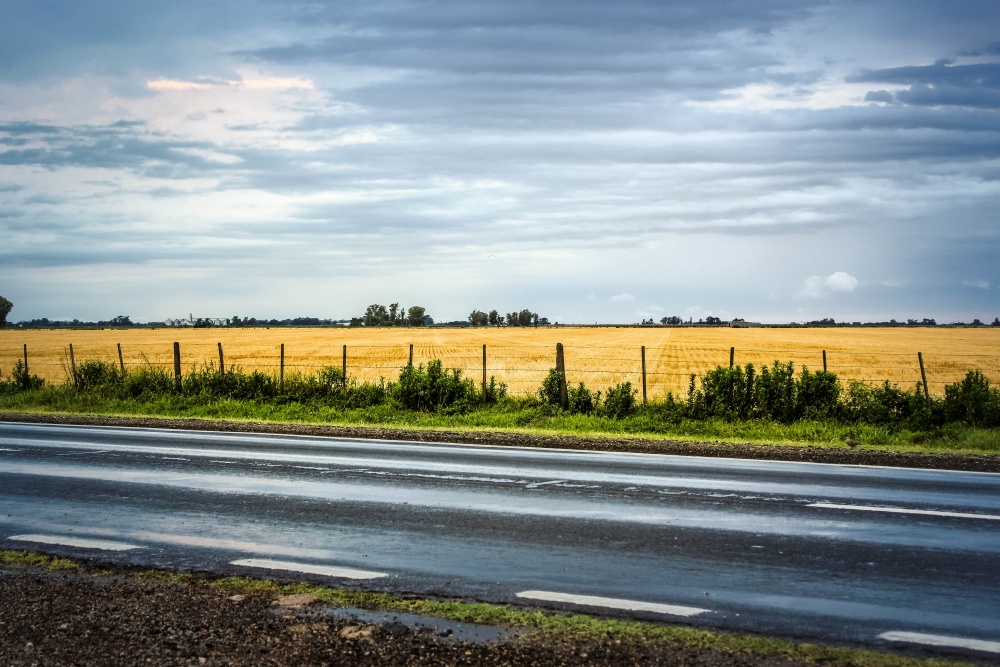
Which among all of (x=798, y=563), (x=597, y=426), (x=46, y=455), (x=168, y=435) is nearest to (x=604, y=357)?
(x=597, y=426)

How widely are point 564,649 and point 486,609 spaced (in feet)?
2.97

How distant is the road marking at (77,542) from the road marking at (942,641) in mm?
6536

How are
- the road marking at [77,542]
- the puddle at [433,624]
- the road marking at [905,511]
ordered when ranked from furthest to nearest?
the road marking at [905,511]
the road marking at [77,542]
the puddle at [433,624]

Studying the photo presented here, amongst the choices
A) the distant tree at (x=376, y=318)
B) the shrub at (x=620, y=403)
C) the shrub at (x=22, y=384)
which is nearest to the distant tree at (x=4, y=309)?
the distant tree at (x=376, y=318)

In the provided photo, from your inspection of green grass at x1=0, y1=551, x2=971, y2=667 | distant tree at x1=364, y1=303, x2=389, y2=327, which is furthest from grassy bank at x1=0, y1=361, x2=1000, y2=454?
distant tree at x1=364, y1=303, x2=389, y2=327

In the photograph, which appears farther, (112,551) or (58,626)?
(112,551)

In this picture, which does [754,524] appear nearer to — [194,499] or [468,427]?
[194,499]

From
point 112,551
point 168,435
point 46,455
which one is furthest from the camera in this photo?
point 168,435

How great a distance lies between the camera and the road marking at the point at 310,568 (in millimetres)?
6781

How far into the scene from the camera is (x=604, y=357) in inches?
2074

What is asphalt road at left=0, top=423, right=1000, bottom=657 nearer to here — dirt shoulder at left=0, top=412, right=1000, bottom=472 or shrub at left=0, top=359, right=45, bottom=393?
dirt shoulder at left=0, top=412, right=1000, bottom=472

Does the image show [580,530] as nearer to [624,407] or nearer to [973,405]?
[624,407]

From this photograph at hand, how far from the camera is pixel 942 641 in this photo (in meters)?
5.38

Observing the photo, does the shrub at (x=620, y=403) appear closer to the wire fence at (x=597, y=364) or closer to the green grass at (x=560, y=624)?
the wire fence at (x=597, y=364)
